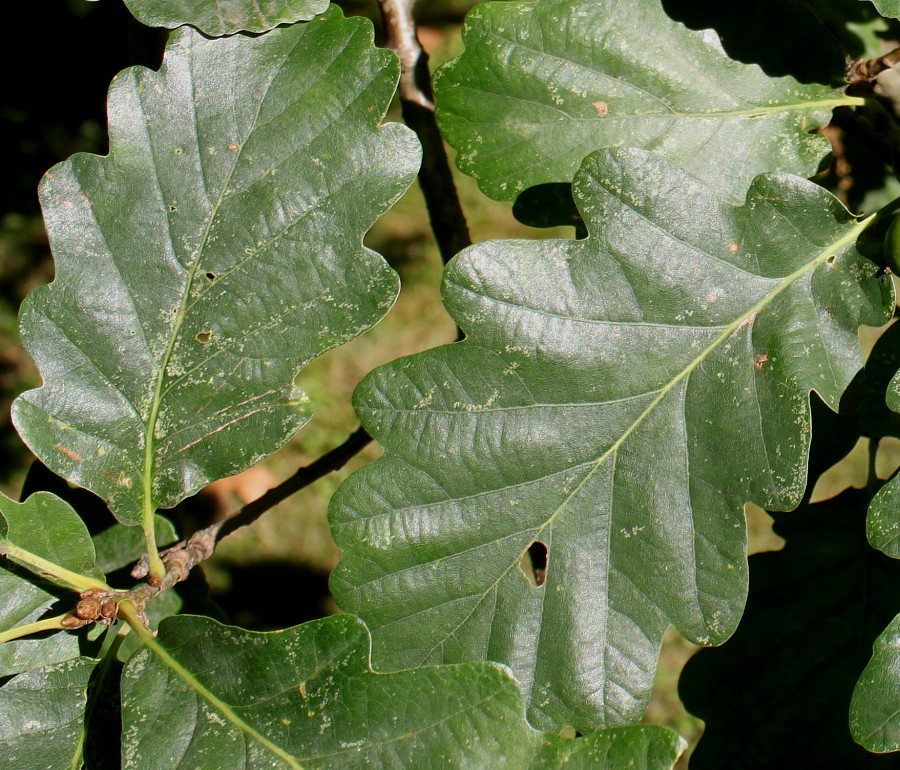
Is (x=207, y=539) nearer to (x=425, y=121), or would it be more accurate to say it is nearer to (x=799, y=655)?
(x=425, y=121)

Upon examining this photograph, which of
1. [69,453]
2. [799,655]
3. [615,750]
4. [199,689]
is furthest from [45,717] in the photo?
[799,655]

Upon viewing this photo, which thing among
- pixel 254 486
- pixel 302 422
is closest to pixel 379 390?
pixel 302 422

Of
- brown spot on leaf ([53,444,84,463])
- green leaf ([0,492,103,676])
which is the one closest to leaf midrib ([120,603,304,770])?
green leaf ([0,492,103,676])

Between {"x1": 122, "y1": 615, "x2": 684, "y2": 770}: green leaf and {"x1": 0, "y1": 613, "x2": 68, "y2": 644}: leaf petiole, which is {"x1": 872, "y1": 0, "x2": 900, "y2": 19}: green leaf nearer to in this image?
{"x1": 122, "y1": 615, "x2": 684, "y2": 770}: green leaf

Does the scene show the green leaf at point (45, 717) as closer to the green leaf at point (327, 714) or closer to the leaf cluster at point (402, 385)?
the leaf cluster at point (402, 385)

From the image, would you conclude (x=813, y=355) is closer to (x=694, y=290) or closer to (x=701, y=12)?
(x=694, y=290)

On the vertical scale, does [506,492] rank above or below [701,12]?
below

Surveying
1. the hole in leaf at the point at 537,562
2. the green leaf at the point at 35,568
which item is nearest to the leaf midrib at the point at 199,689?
the green leaf at the point at 35,568
